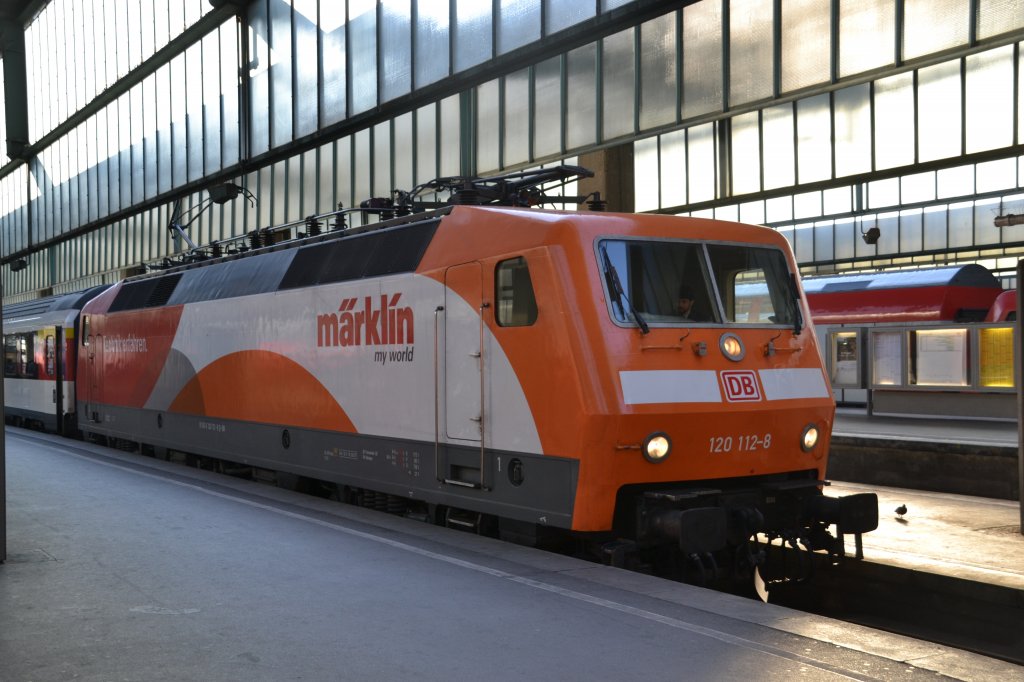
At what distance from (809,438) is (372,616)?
14.0ft

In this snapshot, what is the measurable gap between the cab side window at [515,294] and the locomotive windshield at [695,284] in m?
0.63

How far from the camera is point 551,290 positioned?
7.97 m

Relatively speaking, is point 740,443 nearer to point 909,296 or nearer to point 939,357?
point 939,357

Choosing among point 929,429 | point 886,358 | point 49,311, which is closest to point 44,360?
point 49,311

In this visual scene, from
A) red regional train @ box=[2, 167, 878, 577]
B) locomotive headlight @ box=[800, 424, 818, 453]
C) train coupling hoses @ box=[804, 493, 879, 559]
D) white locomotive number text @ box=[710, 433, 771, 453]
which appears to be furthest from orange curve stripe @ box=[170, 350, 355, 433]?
→ train coupling hoses @ box=[804, 493, 879, 559]

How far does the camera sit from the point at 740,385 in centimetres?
838

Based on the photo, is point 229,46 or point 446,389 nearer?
point 446,389

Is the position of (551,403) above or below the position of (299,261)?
below

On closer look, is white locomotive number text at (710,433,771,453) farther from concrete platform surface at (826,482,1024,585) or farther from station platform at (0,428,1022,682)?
concrete platform surface at (826,482,1024,585)

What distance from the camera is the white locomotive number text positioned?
8227 mm

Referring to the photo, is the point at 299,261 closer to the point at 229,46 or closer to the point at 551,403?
the point at 551,403

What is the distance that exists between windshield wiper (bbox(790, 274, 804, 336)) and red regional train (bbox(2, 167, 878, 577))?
27 millimetres

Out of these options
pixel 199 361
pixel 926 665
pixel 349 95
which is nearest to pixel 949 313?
pixel 349 95

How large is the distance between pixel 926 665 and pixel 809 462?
349cm
